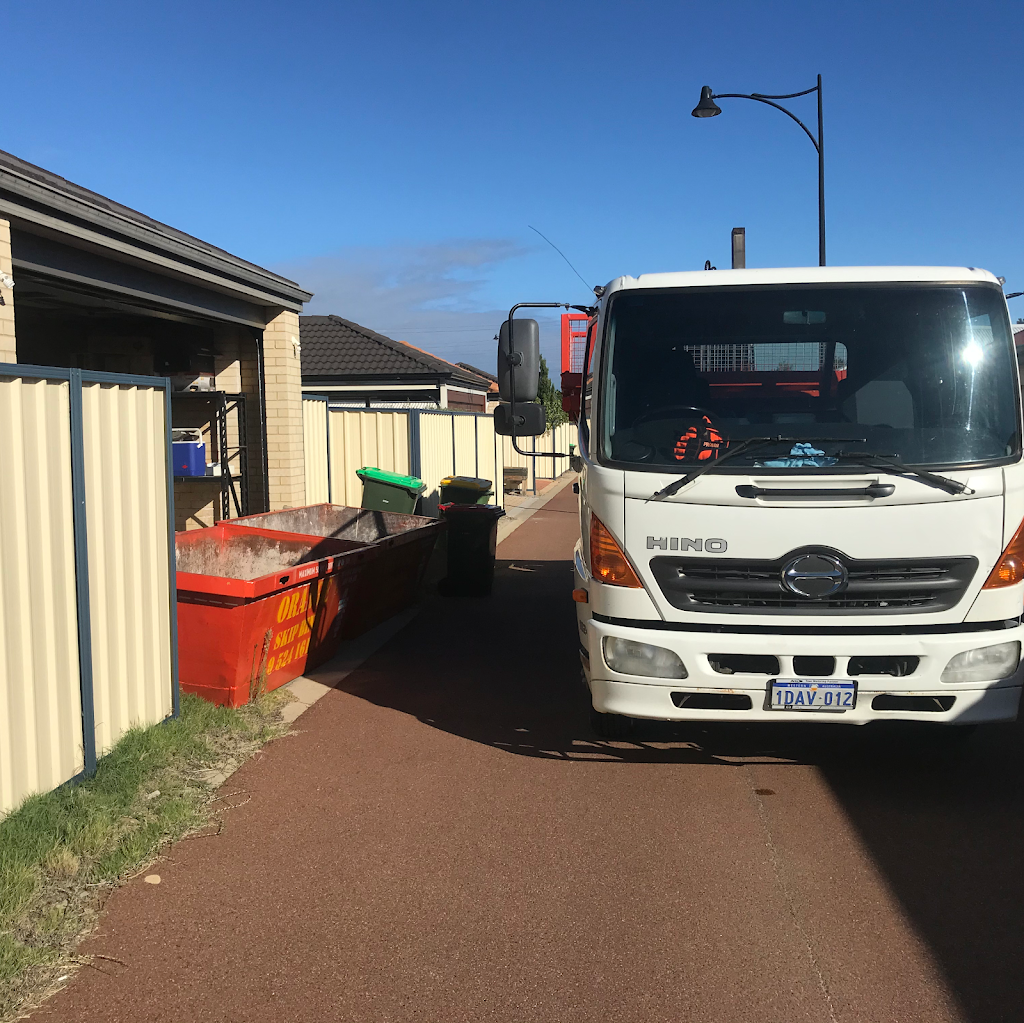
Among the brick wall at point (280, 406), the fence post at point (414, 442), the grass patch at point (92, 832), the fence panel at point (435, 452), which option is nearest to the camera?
the grass patch at point (92, 832)

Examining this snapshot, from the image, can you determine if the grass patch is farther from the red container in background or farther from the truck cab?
the truck cab


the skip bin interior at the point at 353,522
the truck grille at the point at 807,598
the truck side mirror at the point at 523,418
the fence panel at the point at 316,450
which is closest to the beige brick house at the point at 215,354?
the fence panel at the point at 316,450

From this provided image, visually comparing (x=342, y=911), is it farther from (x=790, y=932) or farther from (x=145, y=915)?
(x=790, y=932)

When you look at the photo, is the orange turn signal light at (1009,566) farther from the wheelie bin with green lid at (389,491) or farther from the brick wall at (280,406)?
the wheelie bin with green lid at (389,491)

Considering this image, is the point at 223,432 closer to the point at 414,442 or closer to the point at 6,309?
the point at 414,442

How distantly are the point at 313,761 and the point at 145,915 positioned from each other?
5.98 ft

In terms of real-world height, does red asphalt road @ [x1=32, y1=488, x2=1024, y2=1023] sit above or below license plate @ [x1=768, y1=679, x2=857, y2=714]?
below

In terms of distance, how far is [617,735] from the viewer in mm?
5777

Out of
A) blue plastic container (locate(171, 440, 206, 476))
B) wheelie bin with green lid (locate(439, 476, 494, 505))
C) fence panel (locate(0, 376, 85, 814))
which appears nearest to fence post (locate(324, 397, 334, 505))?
wheelie bin with green lid (locate(439, 476, 494, 505))

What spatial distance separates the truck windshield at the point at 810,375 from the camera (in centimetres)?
482

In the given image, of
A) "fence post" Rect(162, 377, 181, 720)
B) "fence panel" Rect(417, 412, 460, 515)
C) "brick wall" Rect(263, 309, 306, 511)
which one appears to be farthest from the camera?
"fence panel" Rect(417, 412, 460, 515)

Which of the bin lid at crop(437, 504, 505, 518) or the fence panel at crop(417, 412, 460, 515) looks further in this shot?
the fence panel at crop(417, 412, 460, 515)

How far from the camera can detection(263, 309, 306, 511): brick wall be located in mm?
11906

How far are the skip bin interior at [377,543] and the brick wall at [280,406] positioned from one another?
4.86ft
